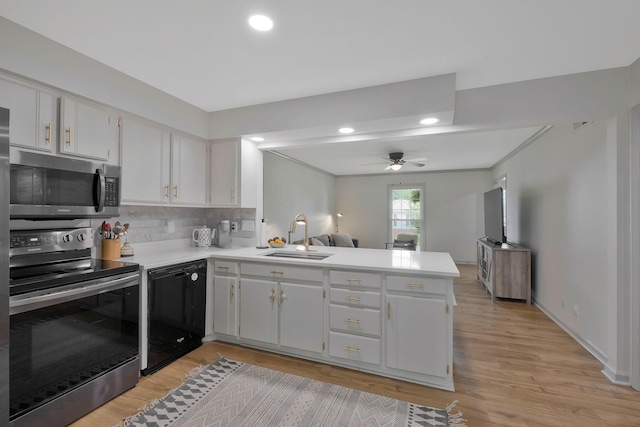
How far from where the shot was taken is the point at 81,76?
218 centimetres

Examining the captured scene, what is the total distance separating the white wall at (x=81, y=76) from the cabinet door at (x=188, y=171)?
18 cm

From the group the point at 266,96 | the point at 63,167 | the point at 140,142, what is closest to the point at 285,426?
the point at 63,167

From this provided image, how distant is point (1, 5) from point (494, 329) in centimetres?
488

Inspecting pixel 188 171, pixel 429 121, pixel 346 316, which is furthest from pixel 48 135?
pixel 429 121

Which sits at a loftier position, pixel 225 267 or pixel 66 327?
pixel 225 267

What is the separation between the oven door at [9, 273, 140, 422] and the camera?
1.58 m

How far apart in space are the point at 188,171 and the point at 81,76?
118 cm

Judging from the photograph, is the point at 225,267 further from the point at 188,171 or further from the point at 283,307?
the point at 188,171

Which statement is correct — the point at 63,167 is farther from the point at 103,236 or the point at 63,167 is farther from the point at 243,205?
the point at 243,205

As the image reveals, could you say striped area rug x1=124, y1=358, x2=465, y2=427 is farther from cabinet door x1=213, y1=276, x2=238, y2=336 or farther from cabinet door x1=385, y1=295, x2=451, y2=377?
cabinet door x1=213, y1=276, x2=238, y2=336

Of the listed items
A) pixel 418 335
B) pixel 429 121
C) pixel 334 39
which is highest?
pixel 334 39

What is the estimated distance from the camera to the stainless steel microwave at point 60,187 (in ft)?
5.65

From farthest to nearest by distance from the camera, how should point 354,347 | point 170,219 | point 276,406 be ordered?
1. point 170,219
2. point 354,347
3. point 276,406

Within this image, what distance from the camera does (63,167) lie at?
1.94 metres
